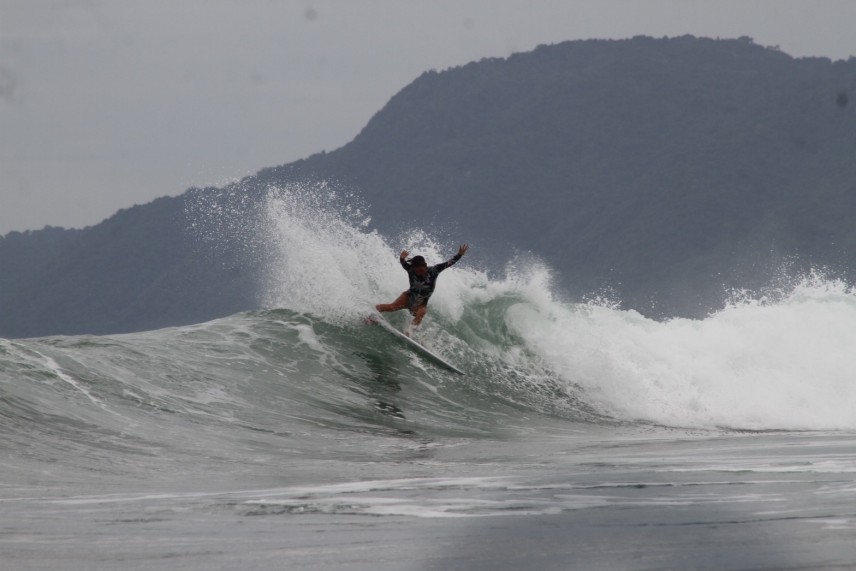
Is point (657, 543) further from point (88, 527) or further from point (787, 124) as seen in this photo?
point (787, 124)

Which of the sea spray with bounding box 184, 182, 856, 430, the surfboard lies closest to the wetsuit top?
the surfboard

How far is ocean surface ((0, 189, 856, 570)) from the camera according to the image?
21.3ft

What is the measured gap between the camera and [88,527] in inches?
275

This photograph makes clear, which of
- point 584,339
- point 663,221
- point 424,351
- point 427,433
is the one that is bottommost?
point 427,433

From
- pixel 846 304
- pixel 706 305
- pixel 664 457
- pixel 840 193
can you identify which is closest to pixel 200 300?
pixel 706 305

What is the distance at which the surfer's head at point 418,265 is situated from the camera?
18656 millimetres

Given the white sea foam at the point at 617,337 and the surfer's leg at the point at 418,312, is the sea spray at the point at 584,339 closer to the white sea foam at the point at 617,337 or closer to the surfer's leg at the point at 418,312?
the white sea foam at the point at 617,337

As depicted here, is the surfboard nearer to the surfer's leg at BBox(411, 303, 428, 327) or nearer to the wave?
the wave

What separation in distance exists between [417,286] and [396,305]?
0.60 meters

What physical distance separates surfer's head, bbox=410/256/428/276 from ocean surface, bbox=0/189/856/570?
123cm

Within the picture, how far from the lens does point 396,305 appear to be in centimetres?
1930

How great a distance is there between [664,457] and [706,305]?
136309mm

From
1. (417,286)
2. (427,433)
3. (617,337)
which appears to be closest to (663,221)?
(617,337)

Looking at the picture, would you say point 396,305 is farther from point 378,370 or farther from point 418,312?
point 378,370
